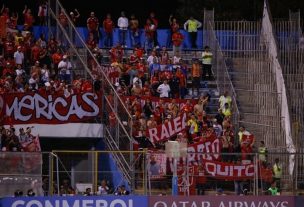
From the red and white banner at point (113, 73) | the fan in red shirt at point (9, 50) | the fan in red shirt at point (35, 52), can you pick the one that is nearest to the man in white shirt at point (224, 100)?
the red and white banner at point (113, 73)

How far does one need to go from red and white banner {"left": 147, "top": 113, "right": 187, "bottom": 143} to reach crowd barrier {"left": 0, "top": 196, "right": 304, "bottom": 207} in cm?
724

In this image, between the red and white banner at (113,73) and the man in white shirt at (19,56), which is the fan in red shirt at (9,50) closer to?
the man in white shirt at (19,56)

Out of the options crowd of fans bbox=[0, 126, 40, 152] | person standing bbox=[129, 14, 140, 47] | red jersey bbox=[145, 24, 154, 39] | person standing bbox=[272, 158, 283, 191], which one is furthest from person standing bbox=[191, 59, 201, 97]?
person standing bbox=[272, 158, 283, 191]

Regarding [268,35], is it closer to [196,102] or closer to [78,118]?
[196,102]

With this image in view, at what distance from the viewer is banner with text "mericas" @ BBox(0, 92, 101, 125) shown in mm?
40625

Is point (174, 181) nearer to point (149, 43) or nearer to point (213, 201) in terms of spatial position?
point (213, 201)

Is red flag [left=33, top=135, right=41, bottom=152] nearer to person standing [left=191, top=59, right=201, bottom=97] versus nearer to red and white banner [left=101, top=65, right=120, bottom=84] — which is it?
red and white banner [left=101, top=65, right=120, bottom=84]

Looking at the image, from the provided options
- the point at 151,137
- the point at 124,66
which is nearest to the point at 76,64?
the point at 124,66

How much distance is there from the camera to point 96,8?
56.6 metres

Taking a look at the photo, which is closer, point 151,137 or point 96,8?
point 151,137

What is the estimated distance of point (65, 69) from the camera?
43.8 meters

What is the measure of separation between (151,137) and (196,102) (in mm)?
3775

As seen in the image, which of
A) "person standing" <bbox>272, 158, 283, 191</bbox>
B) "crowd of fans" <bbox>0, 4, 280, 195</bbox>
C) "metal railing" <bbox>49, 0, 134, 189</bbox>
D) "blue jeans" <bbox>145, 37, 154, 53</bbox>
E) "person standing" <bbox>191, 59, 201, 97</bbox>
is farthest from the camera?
"blue jeans" <bbox>145, 37, 154, 53</bbox>

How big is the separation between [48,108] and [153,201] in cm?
901
